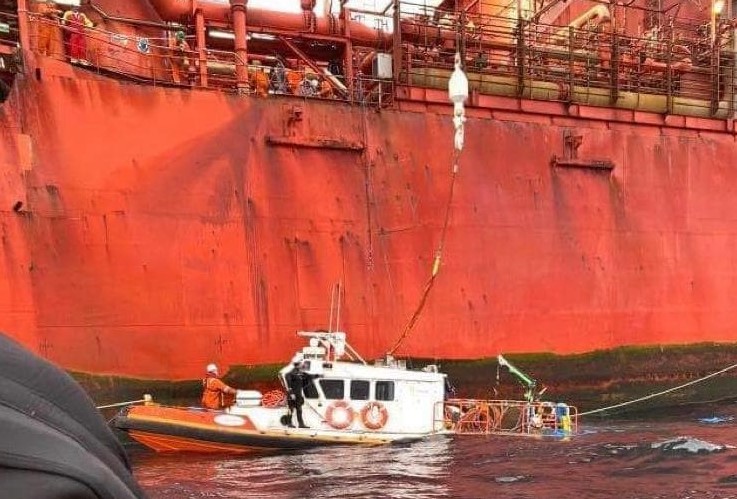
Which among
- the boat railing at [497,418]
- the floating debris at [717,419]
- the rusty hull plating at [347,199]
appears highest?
the rusty hull plating at [347,199]

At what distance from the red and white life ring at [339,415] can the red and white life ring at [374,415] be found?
0.21m

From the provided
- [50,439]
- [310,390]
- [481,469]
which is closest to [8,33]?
[310,390]

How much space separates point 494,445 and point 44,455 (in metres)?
10.8

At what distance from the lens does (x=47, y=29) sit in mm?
12125

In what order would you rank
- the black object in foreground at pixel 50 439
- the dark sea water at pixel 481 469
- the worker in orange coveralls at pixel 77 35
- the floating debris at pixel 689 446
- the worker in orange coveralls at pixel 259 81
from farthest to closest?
the worker in orange coveralls at pixel 259 81
the worker in orange coveralls at pixel 77 35
the floating debris at pixel 689 446
the dark sea water at pixel 481 469
the black object in foreground at pixel 50 439

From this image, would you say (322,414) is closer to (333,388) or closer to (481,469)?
(333,388)

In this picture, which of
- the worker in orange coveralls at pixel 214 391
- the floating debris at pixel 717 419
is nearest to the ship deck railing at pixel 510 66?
the worker in orange coveralls at pixel 214 391

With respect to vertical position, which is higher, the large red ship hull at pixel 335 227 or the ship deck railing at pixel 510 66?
the ship deck railing at pixel 510 66

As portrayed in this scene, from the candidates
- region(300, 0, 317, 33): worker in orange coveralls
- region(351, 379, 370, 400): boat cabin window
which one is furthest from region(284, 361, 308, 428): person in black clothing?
region(300, 0, 317, 33): worker in orange coveralls

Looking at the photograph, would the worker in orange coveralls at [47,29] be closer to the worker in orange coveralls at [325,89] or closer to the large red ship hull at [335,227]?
the large red ship hull at [335,227]

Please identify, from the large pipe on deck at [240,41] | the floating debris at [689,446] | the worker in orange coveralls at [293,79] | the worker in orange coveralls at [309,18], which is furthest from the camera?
the worker in orange coveralls at [309,18]

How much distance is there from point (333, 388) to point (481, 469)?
2.87 m

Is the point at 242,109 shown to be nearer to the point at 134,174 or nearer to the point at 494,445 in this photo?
the point at 134,174

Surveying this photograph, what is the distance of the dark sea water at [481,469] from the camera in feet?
26.4
